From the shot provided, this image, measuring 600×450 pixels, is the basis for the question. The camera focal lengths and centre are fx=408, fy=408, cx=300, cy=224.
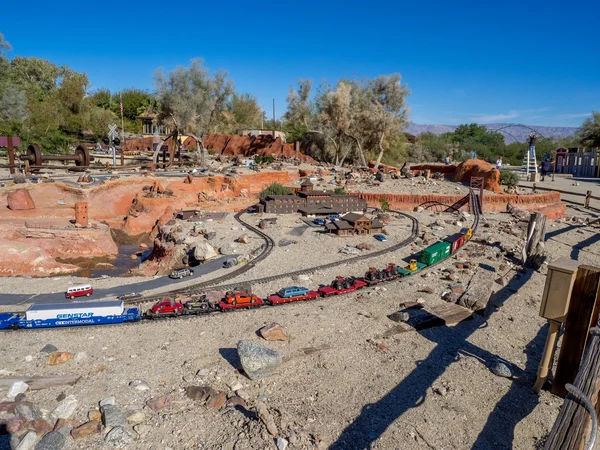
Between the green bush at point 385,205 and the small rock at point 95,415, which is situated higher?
the green bush at point 385,205

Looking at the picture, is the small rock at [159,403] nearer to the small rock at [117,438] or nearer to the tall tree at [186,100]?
Answer: the small rock at [117,438]

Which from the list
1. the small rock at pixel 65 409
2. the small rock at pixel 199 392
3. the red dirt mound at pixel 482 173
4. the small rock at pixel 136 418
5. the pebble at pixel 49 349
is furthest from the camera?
the red dirt mound at pixel 482 173

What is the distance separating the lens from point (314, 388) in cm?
813

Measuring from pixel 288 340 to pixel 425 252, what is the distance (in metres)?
8.55

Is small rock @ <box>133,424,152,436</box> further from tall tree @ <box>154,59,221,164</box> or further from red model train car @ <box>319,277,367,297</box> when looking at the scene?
tall tree @ <box>154,59,221,164</box>

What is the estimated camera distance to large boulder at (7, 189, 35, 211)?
84.0 feet

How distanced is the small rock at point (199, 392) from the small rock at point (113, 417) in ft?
4.06

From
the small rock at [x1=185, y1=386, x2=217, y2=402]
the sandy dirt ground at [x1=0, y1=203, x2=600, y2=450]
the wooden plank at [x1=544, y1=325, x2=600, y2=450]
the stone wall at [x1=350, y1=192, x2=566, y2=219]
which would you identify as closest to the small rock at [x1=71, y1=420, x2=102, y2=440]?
the sandy dirt ground at [x1=0, y1=203, x2=600, y2=450]

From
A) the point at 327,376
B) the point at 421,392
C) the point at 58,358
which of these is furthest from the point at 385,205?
the point at 58,358

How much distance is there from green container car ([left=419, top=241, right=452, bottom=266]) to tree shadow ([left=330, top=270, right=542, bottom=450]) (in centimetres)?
497

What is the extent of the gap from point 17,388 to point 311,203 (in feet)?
67.8

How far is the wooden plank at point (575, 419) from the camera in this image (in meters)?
3.64

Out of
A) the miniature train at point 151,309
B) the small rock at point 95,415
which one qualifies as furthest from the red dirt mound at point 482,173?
the small rock at point 95,415

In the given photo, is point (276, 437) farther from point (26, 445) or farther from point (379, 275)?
point (379, 275)
